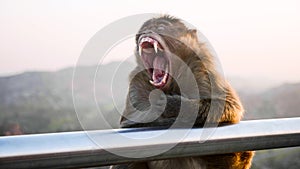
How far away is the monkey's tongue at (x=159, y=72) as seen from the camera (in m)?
1.79

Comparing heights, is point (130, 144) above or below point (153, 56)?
above

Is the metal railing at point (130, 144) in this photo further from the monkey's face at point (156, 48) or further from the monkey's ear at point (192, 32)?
the monkey's ear at point (192, 32)

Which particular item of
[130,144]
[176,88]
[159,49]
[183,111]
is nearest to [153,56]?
[159,49]

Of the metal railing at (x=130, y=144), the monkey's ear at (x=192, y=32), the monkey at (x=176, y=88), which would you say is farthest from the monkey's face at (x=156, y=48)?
the metal railing at (x=130, y=144)

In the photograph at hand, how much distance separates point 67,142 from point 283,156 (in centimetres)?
569

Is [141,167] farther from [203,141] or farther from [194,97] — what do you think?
[203,141]

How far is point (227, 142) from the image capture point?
82 cm

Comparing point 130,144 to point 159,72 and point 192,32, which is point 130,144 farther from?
point 192,32

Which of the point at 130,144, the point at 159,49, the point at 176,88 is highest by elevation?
the point at 130,144

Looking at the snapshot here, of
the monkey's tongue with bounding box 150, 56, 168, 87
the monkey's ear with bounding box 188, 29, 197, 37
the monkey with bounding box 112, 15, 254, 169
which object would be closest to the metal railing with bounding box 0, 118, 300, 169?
the monkey with bounding box 112, 15, 254, 169

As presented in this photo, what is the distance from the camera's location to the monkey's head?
6.11ft

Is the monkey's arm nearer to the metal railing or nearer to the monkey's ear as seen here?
the monkey's ear

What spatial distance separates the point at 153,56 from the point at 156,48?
41 millimetres

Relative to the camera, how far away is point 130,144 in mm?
735
